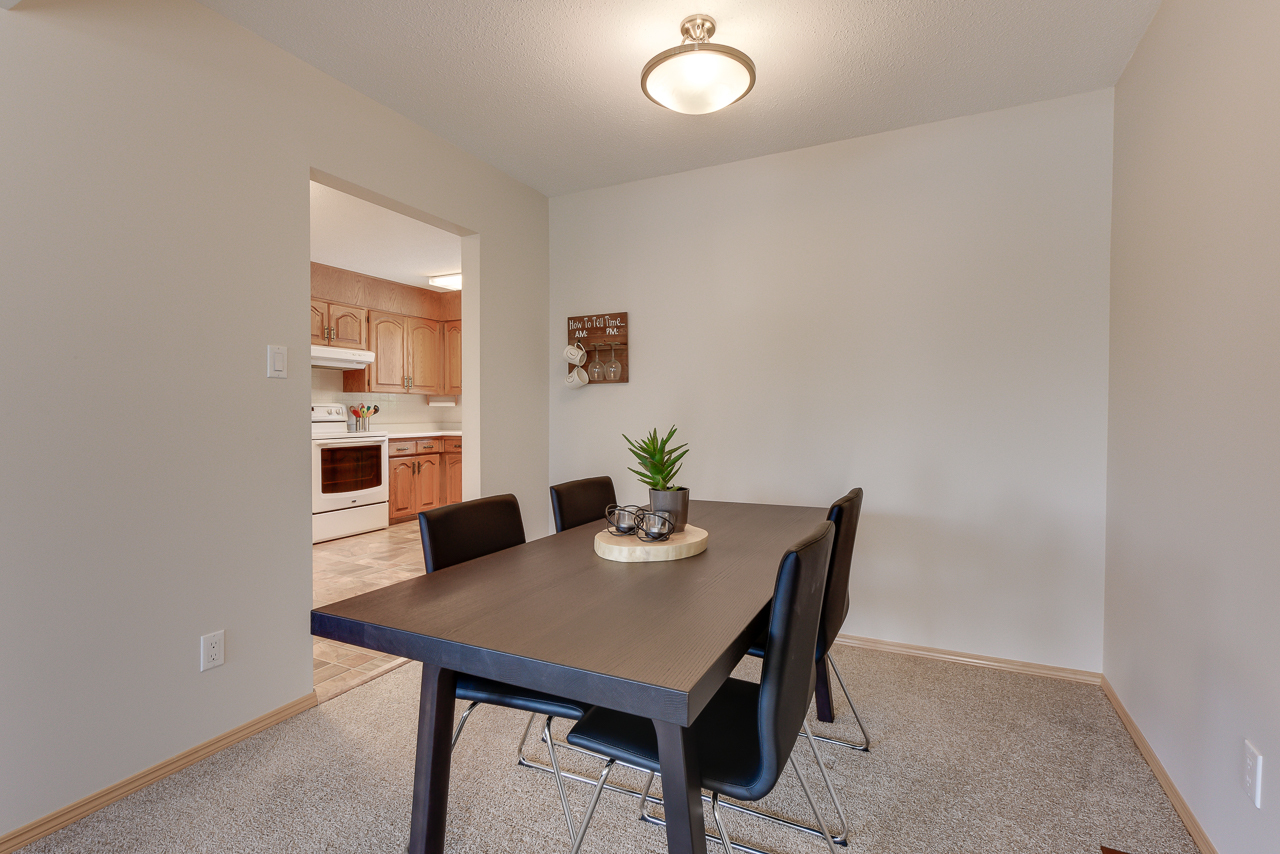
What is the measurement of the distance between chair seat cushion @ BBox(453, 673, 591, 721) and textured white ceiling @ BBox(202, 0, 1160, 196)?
82.0 inches

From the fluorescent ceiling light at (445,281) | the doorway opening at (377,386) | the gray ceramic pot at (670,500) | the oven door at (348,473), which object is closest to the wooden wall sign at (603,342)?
the doorway opening at (377,386)

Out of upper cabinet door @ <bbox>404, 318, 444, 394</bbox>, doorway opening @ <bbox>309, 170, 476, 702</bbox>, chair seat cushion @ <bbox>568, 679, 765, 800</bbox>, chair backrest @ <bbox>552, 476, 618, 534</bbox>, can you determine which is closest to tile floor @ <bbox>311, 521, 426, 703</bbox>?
doorway opening @ <bbox>309, 170, 476, 702</bbox>

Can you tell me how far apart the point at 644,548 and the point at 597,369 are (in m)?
2.10

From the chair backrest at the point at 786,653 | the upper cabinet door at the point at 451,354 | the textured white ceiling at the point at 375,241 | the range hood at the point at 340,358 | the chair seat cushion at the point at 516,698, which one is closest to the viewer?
the chair backrest at the point at 786,653

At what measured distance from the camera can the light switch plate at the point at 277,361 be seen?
2199 mm

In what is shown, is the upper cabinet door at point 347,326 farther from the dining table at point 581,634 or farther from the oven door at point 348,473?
the dining table at point 581,634

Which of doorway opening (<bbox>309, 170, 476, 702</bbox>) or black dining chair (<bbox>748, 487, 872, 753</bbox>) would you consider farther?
doorway opening (<bbox>309, 170, 476, 702</bbox>)

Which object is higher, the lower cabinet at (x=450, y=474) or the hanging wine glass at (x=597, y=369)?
the hanging wine glass at (x=597, y=369)

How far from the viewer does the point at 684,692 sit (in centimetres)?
86

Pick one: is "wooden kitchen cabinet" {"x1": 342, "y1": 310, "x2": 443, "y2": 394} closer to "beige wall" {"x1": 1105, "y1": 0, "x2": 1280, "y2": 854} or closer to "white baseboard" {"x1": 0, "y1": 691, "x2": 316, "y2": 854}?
"white baseboard" {"x1": 0, "y1": 691, "x2": 316, "y2": 854}

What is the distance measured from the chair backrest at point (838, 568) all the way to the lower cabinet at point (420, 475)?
4559 mm

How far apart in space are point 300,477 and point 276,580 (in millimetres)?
383

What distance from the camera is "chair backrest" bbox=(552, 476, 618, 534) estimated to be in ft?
7.34

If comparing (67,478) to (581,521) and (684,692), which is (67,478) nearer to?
(581,521)
